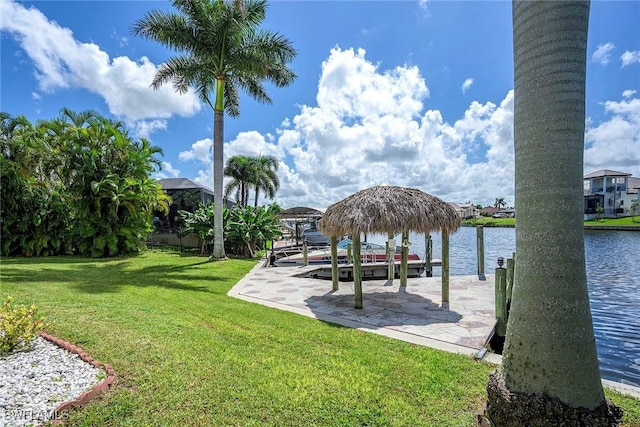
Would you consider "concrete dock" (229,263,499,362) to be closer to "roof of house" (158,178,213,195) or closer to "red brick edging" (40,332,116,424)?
"red brick edging" (40,332,116,424)

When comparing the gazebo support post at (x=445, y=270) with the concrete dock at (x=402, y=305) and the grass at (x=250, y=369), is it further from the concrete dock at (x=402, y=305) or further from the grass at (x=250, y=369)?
the grass at (x=250, y=369)

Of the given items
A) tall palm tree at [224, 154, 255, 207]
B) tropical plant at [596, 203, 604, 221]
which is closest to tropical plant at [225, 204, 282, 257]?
tall palm tree at [224, 154, 255, 207]

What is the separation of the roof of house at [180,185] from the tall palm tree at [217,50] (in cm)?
1518

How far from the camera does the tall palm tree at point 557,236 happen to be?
256cm

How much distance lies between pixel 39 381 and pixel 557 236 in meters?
5.33

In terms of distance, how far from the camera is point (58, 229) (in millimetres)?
18266

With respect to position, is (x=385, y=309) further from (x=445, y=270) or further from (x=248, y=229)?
(x=248, y=229)

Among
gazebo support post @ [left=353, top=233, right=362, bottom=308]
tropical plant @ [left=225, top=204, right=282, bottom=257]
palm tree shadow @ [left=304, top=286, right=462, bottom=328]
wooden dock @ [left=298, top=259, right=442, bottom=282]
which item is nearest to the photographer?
palm tree shadow @ [left=304, top=286, right=462, bottom=328]

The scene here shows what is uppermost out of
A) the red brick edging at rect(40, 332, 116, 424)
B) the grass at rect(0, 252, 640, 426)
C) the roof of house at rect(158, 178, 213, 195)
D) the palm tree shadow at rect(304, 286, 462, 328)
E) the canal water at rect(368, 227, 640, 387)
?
the roof of house at rect(158, 178, 213, 195)

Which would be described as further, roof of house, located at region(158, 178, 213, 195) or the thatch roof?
roof of house, located at region(158, 178, 213, 195)

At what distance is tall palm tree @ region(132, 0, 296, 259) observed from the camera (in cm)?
1461

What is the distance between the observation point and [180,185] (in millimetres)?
31828

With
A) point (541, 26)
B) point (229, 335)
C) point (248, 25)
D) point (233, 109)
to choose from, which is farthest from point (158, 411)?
point (233, 109)

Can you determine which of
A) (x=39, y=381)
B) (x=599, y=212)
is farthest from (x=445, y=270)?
(x=599, y=212)
